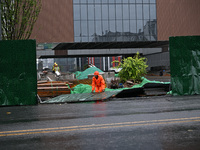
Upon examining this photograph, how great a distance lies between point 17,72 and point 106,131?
5975 mm

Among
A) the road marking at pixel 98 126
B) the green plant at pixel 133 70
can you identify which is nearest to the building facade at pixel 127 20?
the green plant at pixel 133 70

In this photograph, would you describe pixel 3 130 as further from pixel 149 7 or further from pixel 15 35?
pixel 149 7

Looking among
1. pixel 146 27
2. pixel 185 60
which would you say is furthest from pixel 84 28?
pixel 185 60

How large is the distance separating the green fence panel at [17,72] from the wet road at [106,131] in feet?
8.79

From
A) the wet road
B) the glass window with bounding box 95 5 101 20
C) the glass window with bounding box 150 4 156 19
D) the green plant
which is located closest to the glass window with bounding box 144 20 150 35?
the glass window with bounding box 150 4 156 19

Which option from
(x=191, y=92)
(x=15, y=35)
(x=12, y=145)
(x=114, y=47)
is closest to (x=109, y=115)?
(x=12, y=145)

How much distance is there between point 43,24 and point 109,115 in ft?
134

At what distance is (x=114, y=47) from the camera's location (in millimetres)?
57875

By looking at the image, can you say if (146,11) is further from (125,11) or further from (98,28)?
(98,28)

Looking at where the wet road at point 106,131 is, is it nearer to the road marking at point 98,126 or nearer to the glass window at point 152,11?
the road marking at point 98,126

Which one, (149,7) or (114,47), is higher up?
(149,7)

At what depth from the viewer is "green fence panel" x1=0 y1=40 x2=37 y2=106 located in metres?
10.3

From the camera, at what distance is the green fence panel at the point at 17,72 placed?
10.3 m

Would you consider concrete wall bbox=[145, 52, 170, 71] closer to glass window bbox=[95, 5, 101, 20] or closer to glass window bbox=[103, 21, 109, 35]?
glass window bbox=[103, 21, 109, 35]
